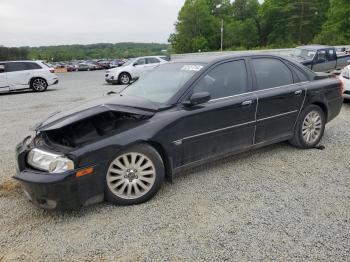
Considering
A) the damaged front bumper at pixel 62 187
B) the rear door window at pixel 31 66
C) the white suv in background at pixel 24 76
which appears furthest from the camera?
the rear door window at pixel 31 66

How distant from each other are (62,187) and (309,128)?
3.68 m

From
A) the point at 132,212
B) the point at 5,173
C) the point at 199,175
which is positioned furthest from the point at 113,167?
the point at 5,173

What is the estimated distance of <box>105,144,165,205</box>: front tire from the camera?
3.52 m

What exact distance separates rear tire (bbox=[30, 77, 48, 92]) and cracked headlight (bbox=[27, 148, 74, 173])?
43.3 ft

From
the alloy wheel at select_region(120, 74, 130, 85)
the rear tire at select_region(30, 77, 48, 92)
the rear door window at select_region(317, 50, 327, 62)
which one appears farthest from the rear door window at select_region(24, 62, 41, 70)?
the rear door window at select_region(317, 50, 327, 62)

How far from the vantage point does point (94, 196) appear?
11.2ft

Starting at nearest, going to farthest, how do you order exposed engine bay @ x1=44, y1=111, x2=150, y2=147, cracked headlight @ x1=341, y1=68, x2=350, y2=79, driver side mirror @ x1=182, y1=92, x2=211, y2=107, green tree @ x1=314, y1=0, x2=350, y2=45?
exposed engine bay @ x1=44, y1=111, x2=150, y2=147
driver side mirror @ x1=182, y1=92, x2=211, y2=107
cracked headlight @ x1=341, y1=68, x2=350, y2=79
green tree @ x1=314, y1=0, x2=350, y2=45

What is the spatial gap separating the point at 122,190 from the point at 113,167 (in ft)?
0.89

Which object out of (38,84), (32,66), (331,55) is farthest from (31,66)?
(331,55)

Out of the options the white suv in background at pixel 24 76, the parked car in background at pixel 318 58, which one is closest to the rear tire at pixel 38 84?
the white suv in background at pixel 24 76

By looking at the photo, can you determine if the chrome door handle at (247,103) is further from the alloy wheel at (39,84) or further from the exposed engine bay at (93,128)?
the alloy wheel at (39,84)

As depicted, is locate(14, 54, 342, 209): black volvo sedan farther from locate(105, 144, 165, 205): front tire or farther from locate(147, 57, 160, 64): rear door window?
locate(147, 57, 160, 64): rear door window

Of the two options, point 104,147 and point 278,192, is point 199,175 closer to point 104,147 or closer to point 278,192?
point 278,192

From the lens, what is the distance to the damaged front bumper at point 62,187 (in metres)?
3.19
